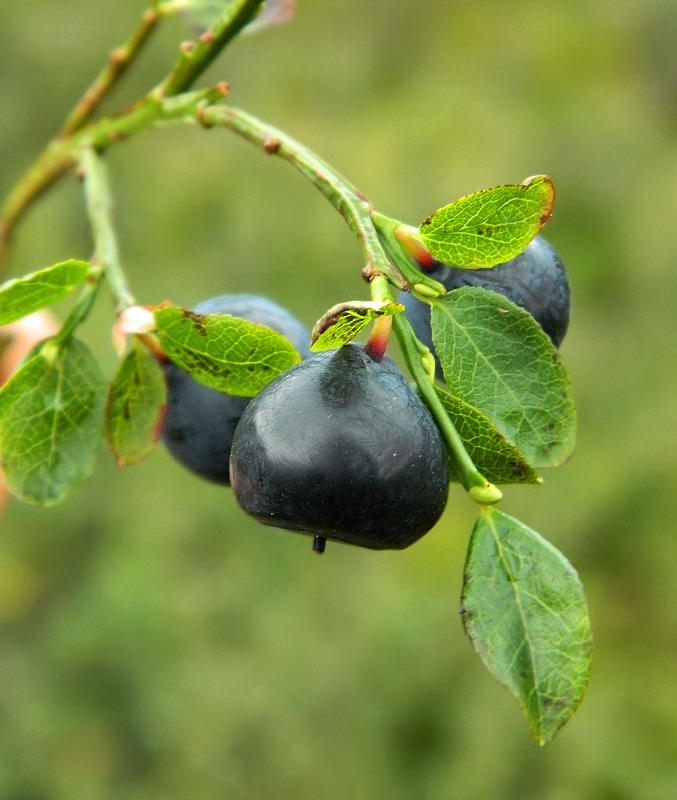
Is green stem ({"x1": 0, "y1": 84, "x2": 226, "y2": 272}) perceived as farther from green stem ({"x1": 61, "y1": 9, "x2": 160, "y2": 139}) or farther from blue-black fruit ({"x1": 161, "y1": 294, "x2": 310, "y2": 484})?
blue-black fruit ({"x1": 161, "y1": 294, "x2": 310, "y2": 484})

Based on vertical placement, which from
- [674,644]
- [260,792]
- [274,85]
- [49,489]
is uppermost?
[49,489]

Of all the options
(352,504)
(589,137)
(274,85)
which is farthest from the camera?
(274,85)

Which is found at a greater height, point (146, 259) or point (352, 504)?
point (352, 504)

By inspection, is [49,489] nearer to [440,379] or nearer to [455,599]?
[440,379]

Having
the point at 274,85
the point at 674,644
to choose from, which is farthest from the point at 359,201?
the point at 274,85

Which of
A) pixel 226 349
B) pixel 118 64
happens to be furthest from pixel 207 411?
pixel 118 64

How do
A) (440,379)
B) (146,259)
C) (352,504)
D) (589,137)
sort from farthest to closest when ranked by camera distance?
(589,137), (146,259), (440,379), (352,504)

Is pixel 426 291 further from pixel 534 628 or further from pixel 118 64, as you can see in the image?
pixel 118 64

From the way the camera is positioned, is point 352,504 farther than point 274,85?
No
